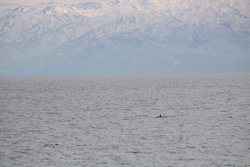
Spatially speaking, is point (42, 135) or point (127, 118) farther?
point (127, 118)

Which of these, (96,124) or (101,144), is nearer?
(101,144)

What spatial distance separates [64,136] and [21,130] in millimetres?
8217

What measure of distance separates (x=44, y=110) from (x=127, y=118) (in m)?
22.4

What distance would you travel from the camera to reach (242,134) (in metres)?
54.5

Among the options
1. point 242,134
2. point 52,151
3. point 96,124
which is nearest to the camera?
point 52,151

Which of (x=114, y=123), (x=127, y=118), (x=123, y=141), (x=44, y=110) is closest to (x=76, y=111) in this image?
(x=44, y=110)

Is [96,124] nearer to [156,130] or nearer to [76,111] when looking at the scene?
[156,130]

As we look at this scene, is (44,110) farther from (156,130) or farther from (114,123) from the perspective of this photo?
(156,130)

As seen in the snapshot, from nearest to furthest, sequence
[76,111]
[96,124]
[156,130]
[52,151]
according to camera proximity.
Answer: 1. [52,151]
2. [156,130]
3. [96,124]
4. [76,111]

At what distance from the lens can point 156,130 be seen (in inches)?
2341

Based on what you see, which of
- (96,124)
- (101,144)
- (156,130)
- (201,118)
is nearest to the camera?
(101,144)

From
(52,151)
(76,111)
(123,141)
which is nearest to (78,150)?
(52,151)

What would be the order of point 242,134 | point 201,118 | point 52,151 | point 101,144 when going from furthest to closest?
point 201,118 < point 242,134 < point 101,144 < point 52,151

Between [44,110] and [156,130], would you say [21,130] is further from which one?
[44,110]
